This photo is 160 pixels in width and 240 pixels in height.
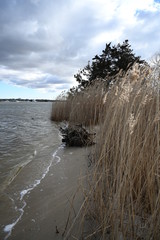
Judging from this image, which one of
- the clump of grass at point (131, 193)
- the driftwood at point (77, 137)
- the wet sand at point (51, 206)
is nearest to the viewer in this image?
the clump of grass at point (131, 193)

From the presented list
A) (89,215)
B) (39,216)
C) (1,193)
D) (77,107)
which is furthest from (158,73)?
(77,107)

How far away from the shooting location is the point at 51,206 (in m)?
1.98

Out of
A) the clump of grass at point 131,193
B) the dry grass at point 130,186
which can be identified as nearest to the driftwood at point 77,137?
the dry grass at point 130,186

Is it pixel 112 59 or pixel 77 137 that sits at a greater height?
pixel 112 59

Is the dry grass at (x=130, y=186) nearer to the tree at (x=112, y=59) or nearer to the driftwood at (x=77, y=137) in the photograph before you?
the driftwood at (x=77, y=137)

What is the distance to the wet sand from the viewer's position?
5.17 feet

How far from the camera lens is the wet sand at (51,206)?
1576mm

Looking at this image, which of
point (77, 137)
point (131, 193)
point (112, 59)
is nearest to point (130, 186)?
point (131, 193)

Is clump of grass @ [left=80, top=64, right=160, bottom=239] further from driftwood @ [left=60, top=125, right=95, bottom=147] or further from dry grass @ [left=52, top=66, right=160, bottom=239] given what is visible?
driftwood @ [left=60, top=125, right=95, bottom=147]

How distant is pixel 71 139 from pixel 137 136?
10.4 ft

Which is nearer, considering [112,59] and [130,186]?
[130,186]

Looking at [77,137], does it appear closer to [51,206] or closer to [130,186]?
[51,206]

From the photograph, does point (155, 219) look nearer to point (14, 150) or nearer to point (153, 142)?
point (153, 142)

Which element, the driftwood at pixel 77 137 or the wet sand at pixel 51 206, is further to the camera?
the driftwood at pixel 77 137
